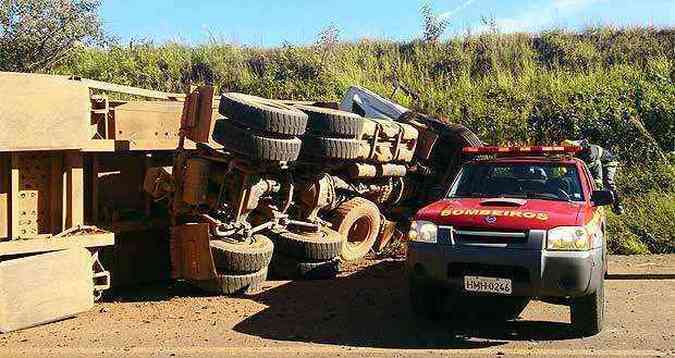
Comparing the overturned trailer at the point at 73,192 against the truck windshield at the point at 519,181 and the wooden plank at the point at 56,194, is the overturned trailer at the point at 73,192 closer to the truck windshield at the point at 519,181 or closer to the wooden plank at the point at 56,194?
the wooden plank at the point at 56,194

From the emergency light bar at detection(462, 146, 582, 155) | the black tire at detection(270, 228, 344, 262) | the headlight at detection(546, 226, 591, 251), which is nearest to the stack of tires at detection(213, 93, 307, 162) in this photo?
the black tire at detection(270, 228, 344, 262)

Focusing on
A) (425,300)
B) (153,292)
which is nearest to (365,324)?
(425,300)

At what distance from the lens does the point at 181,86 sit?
70.5 ft

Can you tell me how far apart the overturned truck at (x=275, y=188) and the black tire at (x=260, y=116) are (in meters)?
0.01

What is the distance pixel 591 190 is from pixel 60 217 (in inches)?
219

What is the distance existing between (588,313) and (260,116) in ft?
13.0

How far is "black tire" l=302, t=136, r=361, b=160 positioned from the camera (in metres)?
9.30

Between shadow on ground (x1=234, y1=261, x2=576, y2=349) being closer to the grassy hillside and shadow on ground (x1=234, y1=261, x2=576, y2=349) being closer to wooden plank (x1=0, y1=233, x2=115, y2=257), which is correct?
wooden plank (x1=0, y1=233, x2=115, y2=257)

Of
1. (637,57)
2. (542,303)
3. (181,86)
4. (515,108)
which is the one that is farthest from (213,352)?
(637,57)

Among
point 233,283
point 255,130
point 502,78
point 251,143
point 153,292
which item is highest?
point 502,78

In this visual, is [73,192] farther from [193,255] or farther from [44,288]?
[193,255]

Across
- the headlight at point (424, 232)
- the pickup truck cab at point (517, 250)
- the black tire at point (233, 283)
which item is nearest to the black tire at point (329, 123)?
the black tire at point (233, 283)

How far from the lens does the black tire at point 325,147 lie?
366 inches

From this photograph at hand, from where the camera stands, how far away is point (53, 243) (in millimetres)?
7355
